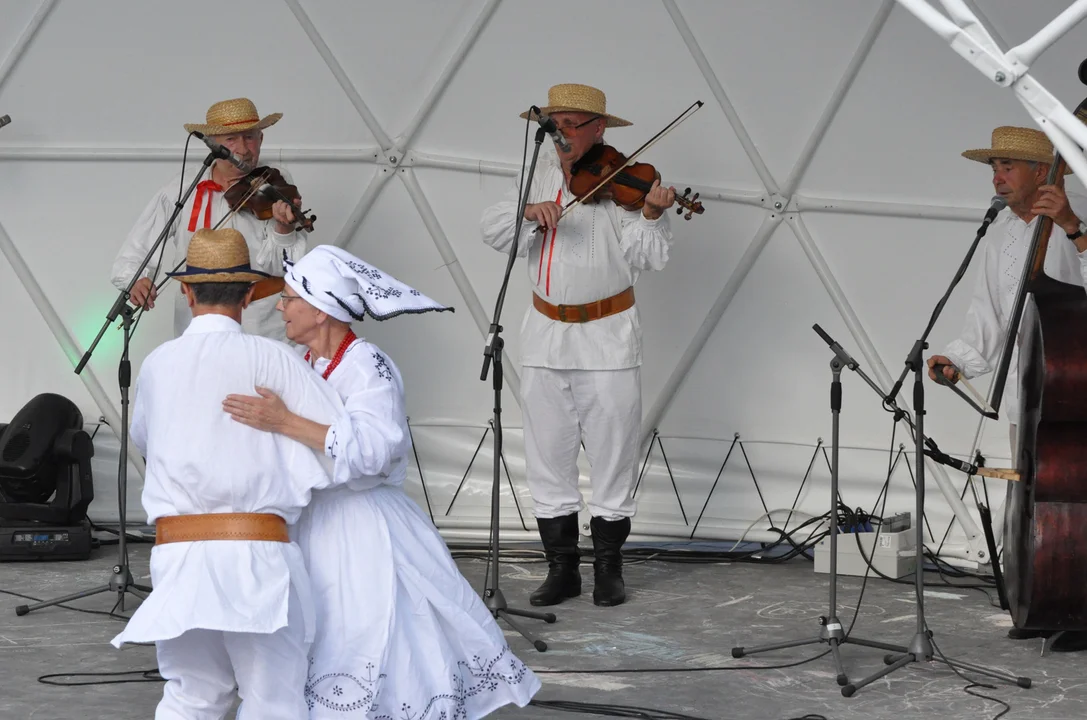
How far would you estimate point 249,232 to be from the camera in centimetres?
591

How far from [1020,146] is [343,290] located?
9.20 feet

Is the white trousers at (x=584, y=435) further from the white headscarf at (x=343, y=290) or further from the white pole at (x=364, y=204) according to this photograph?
the white headscarf at (x=343, y=290)

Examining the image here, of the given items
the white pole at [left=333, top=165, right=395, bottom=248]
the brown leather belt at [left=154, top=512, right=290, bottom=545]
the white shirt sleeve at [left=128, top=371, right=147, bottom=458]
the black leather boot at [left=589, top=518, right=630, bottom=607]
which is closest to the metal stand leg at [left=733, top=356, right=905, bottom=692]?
the black leather boot at [left=589, top=518, right=630, bottom=607]

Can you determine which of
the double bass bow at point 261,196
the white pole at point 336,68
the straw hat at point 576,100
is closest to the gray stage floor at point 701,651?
the double bass bow at point 261,196

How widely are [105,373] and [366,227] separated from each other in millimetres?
1521

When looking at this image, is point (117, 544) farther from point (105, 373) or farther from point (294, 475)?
point (294, 475)

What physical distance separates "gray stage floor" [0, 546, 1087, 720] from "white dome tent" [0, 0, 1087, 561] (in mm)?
714

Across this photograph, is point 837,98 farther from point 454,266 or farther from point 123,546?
point 123,546

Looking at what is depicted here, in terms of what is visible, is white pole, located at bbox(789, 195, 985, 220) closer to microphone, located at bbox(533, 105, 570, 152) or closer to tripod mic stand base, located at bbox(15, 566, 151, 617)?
microphone, located at bbox(533, 105, 570, 152)

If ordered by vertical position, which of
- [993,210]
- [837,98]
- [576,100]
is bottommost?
[993,210]

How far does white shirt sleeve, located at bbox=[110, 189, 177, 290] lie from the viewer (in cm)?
586

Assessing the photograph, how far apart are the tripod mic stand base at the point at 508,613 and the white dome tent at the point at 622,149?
5.43ft

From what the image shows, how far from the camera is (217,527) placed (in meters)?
3.22

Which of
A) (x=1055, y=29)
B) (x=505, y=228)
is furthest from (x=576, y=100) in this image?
(x=1055, y=29)
